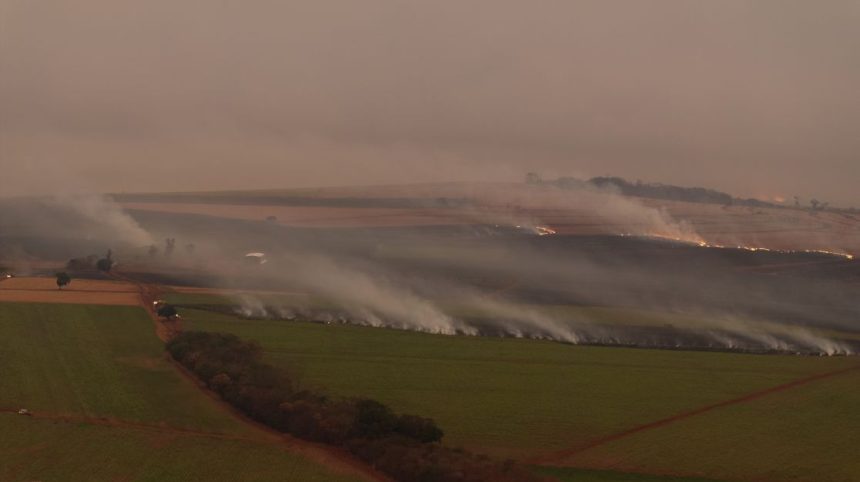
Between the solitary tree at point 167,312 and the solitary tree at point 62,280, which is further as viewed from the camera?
the solitary tree at point 62,280

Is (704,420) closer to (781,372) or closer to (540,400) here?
(540,400)

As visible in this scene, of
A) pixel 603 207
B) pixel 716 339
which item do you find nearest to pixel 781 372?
pixel 716 339

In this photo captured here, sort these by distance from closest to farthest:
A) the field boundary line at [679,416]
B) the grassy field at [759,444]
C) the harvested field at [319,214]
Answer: the grassy field at [759,444] < the field boundary line at [679,416] < the harvested field at [319,214]

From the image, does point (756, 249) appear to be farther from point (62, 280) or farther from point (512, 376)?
point (62, 280)

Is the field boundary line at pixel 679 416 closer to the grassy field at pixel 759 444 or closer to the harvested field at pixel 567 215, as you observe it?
the grassy field at pixel 759 444

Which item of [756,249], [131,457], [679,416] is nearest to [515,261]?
[756,249]

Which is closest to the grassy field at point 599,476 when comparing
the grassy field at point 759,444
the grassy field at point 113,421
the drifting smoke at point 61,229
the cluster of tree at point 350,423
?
the grassy field at point 759,444
